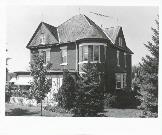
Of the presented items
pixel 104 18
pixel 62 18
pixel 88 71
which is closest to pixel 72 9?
pixel 62 18

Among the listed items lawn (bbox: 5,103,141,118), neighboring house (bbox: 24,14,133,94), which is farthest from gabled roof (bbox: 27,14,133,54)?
lawn (bbox: 5,103,141,118)

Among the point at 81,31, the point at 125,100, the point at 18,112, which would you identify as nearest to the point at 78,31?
the point at 81,31

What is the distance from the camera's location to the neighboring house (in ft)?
51.8

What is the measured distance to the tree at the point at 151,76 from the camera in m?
10.8

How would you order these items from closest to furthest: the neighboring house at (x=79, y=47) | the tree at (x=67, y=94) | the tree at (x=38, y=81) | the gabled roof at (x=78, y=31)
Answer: the tree at (x=38, y=81) < the tree at (x=67, y=94) < the gabled roof at (x=78, y=31) < the neighboring house at (x=79, y=47)

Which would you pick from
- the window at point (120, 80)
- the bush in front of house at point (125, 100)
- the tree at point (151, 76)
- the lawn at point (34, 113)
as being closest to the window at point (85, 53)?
the bush in front of house at point (125, 100)

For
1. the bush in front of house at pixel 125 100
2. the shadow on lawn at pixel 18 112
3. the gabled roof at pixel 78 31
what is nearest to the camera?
the shadow on lawn at pixel 18 112

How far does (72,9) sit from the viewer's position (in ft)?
35.5

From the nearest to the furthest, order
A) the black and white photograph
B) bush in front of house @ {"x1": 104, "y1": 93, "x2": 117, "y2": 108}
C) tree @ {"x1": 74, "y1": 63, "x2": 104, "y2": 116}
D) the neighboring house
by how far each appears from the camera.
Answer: the black and white photograph
tree @ {"x1": 74, "y1": 63, "x2": 104, "y2": 116}
bush in front of house @ {"x1": 104, "y1": 93, "x2": 117, "y2": 108}
the neighboring house

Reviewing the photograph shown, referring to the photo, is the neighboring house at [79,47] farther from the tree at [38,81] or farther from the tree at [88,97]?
the tree at [88,97]

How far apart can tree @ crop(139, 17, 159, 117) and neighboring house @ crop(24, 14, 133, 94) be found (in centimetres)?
400

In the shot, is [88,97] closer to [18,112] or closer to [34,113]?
[34,113]

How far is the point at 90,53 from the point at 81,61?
68 cm

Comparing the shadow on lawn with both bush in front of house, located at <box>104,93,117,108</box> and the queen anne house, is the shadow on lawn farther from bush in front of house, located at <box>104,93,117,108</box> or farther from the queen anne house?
bush in front of house, located at <box>104,93,117,108</box>
